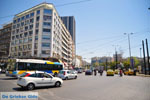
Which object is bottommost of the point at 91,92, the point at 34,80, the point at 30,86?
the point at 91,92

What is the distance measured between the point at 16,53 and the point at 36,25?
14.9 meters

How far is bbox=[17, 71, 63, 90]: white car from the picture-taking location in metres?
8.72

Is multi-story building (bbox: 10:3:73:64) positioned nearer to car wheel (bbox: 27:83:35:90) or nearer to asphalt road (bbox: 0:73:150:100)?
asphalt road (bbox: 0:73:150:100)

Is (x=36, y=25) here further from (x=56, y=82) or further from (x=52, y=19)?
(x=56, y=82)

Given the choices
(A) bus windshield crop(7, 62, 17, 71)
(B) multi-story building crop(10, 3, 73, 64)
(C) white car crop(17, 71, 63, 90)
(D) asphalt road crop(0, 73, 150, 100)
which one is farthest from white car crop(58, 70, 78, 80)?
(B) multi-story building crop(10, 3, 73, 64)

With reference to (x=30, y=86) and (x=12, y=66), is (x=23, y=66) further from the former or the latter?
(x=30, y=86)

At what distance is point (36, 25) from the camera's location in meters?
44.2

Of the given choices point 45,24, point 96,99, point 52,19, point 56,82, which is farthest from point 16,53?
point 96,99

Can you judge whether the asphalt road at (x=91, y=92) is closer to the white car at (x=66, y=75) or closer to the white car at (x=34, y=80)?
the white car at (x=34, y=80)

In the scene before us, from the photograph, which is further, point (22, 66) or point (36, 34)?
point (36, 34)

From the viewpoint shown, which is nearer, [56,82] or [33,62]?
[56,82]

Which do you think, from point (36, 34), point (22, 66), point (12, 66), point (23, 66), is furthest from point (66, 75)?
point (36, 34)

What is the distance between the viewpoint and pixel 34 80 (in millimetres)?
9102

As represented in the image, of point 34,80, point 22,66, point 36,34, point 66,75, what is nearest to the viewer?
point 34,80
